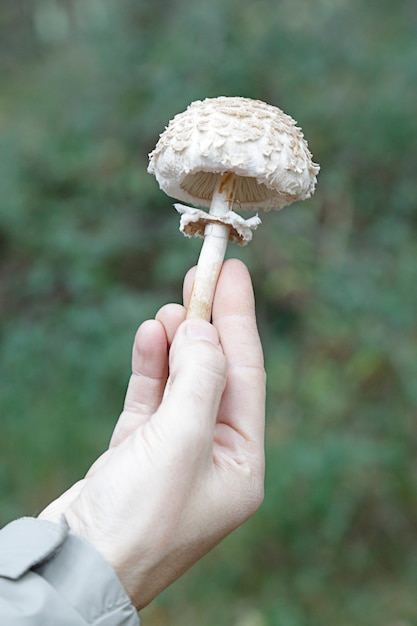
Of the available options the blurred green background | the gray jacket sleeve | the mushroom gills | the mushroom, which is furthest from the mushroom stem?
the blurred green background

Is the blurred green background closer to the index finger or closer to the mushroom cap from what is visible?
the index finger

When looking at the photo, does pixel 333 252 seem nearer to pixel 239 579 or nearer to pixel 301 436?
pixel 301 436

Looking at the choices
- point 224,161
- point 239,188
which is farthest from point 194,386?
point 239,188

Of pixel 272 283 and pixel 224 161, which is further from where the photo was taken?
pixel 272 283

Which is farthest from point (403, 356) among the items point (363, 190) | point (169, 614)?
point (169, 614)

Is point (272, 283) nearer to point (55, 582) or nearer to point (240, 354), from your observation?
point (240, 354)

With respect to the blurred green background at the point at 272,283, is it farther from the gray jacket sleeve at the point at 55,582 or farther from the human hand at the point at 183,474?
the gray jacket sleeve at the point at 55,582
